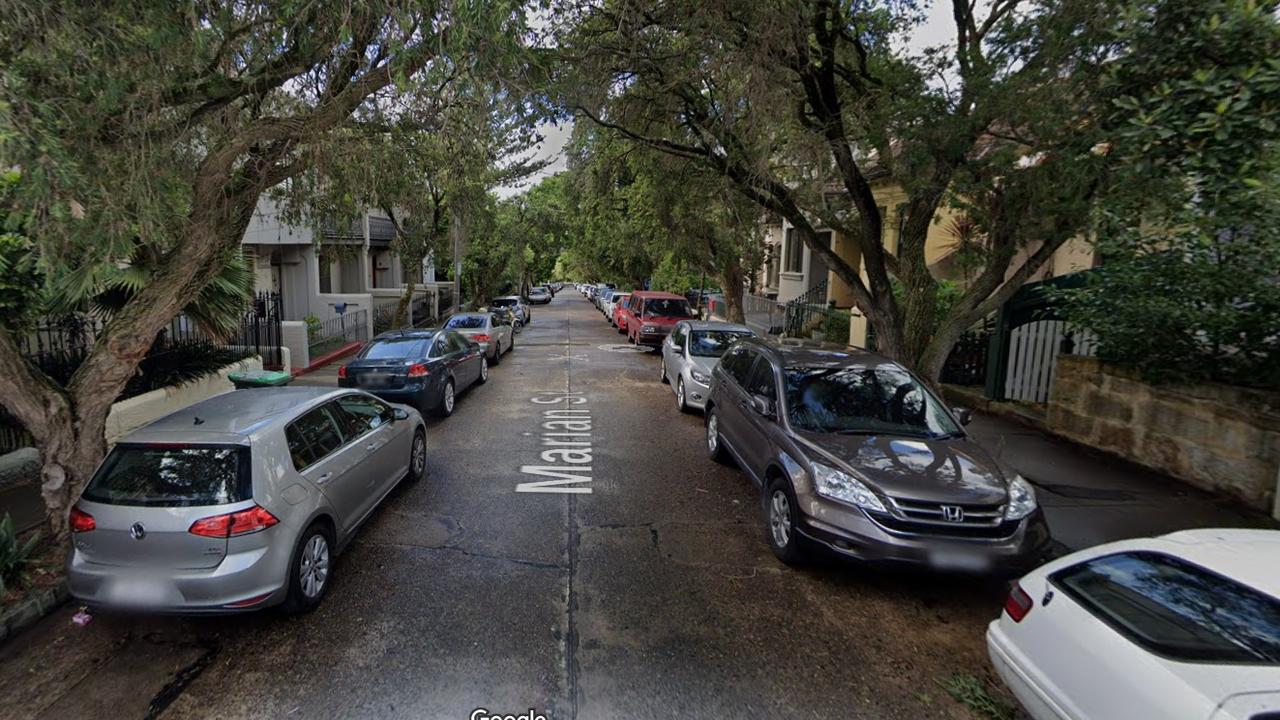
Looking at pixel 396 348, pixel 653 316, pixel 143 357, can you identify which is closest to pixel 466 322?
pixel 653 316

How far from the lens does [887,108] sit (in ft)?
25.8

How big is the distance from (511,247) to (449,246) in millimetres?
6757

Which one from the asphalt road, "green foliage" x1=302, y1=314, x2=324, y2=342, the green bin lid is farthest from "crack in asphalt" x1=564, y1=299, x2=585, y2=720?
"green foliage" x1=302, y1=314, x2=324, y2=342

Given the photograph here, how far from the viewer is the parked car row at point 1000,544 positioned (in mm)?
2535

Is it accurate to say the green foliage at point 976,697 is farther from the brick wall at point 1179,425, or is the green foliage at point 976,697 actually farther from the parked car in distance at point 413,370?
the parked car in distance at point 413,370

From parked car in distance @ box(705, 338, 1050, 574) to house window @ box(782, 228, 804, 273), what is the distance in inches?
719

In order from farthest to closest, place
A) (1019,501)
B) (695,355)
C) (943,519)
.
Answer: (695,355) → (1019,501) → (943,519)

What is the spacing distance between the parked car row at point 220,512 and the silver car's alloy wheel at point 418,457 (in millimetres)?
1690

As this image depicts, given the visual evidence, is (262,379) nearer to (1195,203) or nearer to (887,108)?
(887,108)

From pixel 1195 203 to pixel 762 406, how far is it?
4.13 m

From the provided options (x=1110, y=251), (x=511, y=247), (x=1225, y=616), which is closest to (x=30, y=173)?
(x=1225, y=616)

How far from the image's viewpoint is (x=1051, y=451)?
27.6ft

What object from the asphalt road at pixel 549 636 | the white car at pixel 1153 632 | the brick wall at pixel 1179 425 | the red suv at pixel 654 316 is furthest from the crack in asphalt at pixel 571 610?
the red suv at pixel 654 316

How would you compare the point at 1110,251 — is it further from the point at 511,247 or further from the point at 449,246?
the point at 511,247
